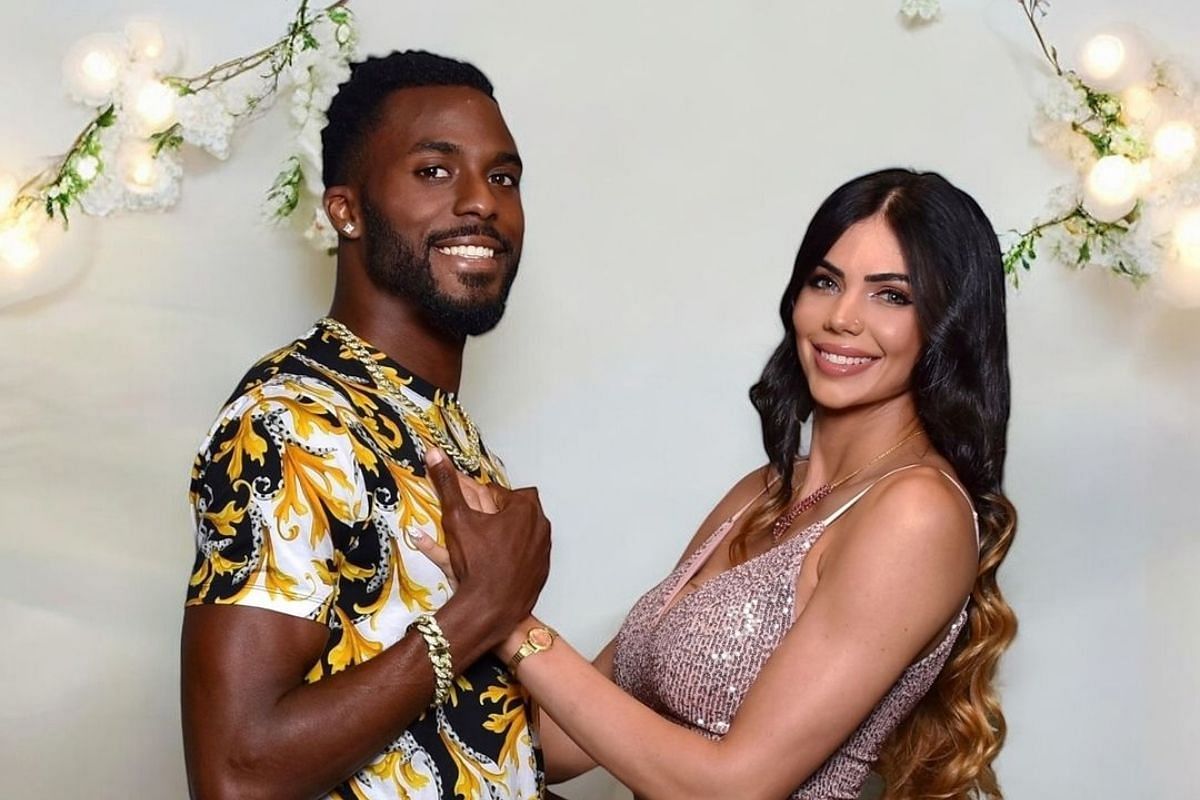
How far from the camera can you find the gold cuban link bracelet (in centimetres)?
156

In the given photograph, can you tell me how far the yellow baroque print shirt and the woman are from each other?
12 cm

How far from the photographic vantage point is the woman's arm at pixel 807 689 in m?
1.82

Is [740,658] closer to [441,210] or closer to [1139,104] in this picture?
[441,210]

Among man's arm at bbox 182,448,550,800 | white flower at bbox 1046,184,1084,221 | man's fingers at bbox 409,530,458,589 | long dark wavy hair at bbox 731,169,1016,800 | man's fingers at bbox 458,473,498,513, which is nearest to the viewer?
man's arm at bbox 182,448,550,800

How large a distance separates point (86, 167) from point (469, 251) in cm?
101

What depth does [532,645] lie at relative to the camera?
1.75m

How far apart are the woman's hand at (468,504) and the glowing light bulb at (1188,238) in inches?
52.8

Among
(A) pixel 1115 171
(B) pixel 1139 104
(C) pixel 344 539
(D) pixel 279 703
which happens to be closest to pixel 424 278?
(C) pixel 344 539

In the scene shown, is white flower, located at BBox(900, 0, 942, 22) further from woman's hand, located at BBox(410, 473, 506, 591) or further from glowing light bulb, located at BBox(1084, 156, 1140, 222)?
woman's hand, located at BBox(410, 473, 506, 591)

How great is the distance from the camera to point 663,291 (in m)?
2.86

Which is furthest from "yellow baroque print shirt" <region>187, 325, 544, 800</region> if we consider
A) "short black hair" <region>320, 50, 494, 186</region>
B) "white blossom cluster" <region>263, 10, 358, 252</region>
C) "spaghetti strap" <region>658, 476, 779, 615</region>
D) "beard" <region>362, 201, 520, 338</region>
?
"white blossom cluster" <region>263, 10, 358, 252</region>

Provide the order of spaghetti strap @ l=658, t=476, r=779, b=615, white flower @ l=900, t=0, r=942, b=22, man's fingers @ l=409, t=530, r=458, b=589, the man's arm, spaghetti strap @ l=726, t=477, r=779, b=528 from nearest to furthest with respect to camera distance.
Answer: the man's arm
man's fingers @ l=409, t=530, r=458, b=589
spaghetti strap @ l=658, t=476, r=779, b=615
spaghetti strap @ l=726, t=477, r=779, b=528
white flower @ l=900, t=0, r=942, b=22

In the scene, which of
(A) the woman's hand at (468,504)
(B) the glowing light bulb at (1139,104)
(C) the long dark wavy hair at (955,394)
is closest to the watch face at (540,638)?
(A) the woman's hand at (468,504)

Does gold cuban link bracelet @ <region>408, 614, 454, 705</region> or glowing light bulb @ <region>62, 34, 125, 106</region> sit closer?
gold cuban link bracelet @ <region>408, 614, 454, 705</region>
